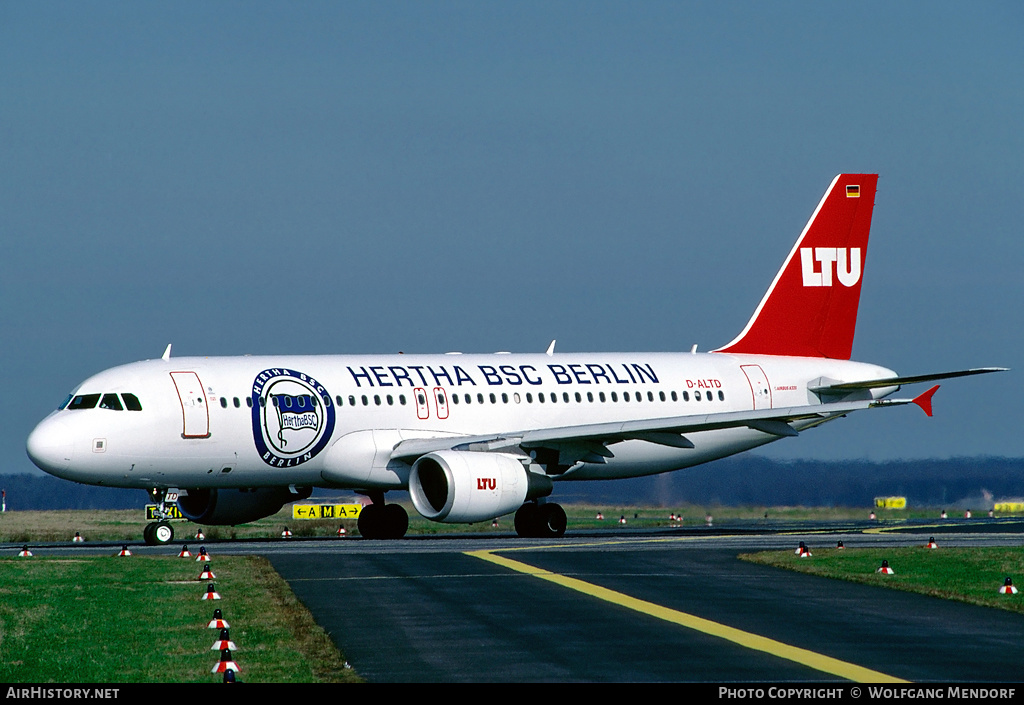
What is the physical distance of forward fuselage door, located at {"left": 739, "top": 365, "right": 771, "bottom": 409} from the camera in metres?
42.6

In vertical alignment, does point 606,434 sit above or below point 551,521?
above

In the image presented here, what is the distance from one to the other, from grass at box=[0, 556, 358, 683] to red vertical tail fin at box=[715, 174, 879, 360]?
70.6 ft

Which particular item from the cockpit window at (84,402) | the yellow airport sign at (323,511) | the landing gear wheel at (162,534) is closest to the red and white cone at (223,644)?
the cockpit window at (84,402)

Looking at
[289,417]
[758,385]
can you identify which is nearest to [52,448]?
[289,417]

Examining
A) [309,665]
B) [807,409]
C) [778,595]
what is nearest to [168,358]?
[807,409]

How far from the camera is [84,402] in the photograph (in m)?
35.1

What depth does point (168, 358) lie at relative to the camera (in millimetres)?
36875

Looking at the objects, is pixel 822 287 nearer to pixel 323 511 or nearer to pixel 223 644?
pixel 323 511

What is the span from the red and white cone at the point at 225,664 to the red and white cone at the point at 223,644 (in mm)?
190

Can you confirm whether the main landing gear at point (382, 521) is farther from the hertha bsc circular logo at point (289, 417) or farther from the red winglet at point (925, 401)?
the red winglet at point (925, 401)

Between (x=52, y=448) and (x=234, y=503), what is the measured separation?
6.39 meters

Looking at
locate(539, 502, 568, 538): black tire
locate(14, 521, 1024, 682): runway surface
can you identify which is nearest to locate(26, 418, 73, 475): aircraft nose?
locate(14, 521, 1024, 682): runway surface

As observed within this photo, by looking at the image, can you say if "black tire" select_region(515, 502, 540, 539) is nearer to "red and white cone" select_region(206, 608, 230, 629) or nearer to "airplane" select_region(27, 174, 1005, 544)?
"airplane" select_region(27, 174, 1005, 544)

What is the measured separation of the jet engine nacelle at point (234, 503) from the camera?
1551 inches
